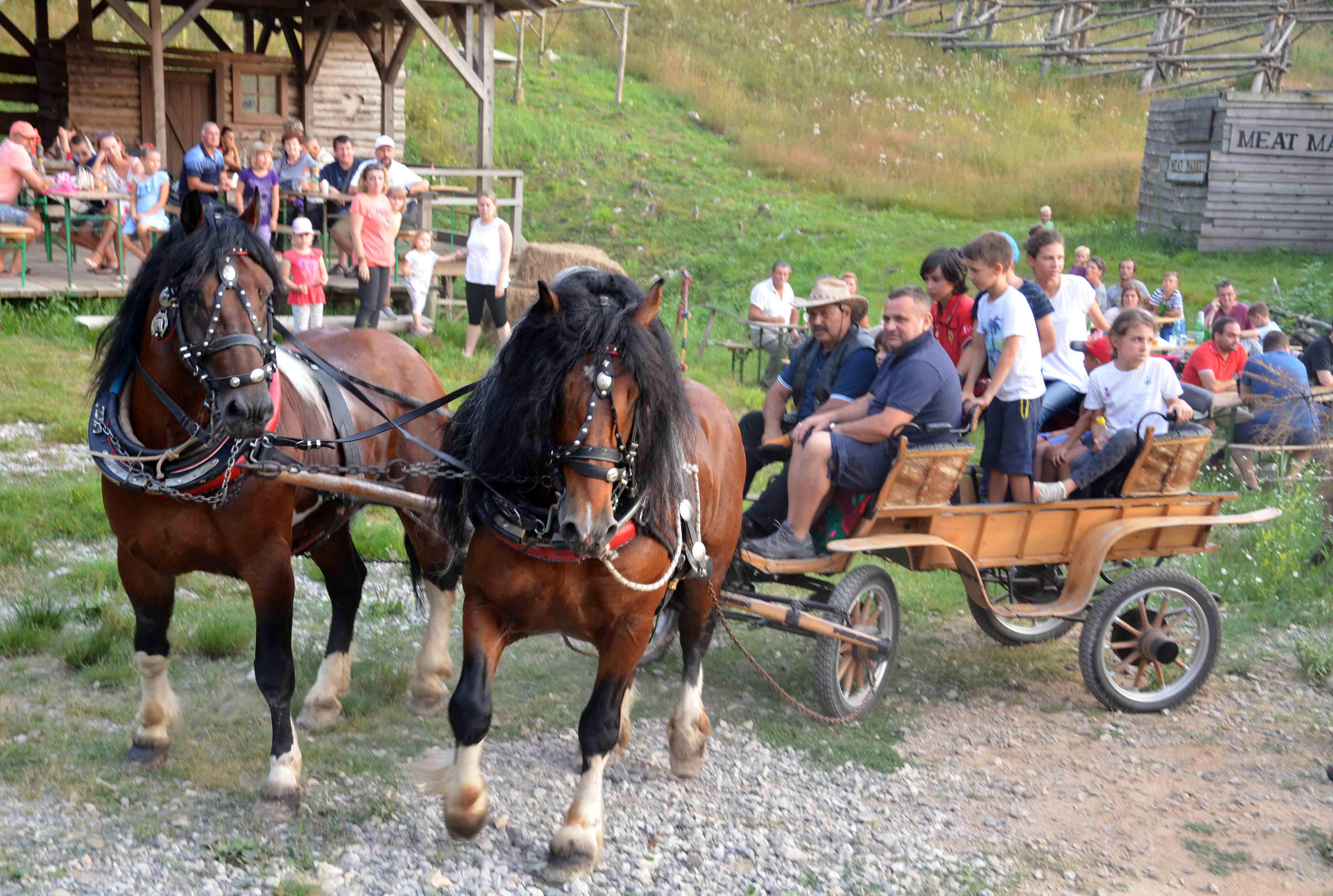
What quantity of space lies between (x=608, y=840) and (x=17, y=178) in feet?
33.8

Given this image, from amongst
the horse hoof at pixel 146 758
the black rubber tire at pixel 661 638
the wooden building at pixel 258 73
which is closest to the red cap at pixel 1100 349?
the black rubber tire at pixel 661 638

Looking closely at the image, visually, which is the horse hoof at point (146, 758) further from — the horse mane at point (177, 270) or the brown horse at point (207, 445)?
the horse mane at point (177, 270)

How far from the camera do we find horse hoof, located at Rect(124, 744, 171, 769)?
4195 millimetres

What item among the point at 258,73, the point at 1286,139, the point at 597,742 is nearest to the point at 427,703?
the point at 597,742

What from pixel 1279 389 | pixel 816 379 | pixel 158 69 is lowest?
pixel 1279 389

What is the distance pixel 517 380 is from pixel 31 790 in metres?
2.27

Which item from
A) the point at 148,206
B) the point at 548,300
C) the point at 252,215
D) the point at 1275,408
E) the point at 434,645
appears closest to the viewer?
the point at 548,300

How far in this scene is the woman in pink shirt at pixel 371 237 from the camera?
447 inches

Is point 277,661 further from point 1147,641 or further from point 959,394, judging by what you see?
point 1147,641

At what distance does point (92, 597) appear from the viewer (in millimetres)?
Answer: 5844

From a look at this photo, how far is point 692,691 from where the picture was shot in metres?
4.62

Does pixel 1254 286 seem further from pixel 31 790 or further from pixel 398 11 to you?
pixel 31 790

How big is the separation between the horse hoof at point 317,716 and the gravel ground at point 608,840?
58 cm

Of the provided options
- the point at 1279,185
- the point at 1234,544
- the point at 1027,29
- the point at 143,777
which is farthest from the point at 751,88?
the point at 143,777
